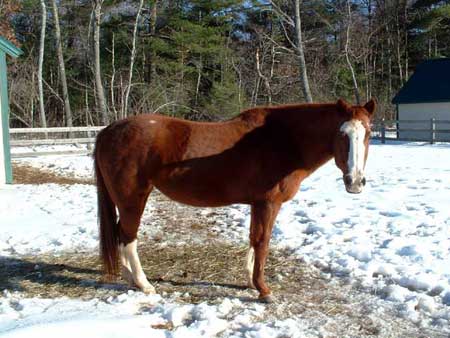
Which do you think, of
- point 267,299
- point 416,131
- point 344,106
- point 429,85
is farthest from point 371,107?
point 429,85

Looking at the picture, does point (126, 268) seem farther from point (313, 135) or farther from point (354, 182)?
point (354, 182)

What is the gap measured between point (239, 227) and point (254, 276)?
2.13 metres

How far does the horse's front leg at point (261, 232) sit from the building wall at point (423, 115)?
56.9 ft

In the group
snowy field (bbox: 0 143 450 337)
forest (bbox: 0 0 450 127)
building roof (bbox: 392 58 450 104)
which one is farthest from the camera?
forest (bbox: 0 0 450 127)

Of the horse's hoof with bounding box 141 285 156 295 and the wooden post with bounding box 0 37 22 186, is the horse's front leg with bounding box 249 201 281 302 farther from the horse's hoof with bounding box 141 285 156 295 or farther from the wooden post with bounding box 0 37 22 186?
the wooden post with bounding box 0 37 22 186

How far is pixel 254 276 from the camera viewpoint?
148 inches

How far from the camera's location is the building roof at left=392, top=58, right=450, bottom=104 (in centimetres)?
2000

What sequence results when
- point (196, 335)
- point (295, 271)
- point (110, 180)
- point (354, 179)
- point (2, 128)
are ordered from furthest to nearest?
point (2, 128), point (295, 271), point (110, 180), point (354, 179), point (196, 335)

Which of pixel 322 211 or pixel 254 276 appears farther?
pixel 322 211

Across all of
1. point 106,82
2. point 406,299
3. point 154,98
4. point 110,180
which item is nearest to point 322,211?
point 406,299

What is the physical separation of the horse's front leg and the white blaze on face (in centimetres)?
75

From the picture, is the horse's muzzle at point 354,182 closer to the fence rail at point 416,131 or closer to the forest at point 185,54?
the fence rail at point 416,131

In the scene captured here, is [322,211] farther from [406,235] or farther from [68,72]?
[68,72]

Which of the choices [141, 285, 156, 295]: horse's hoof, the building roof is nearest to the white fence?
[141, 285, 156, 295]: horse's hoof
